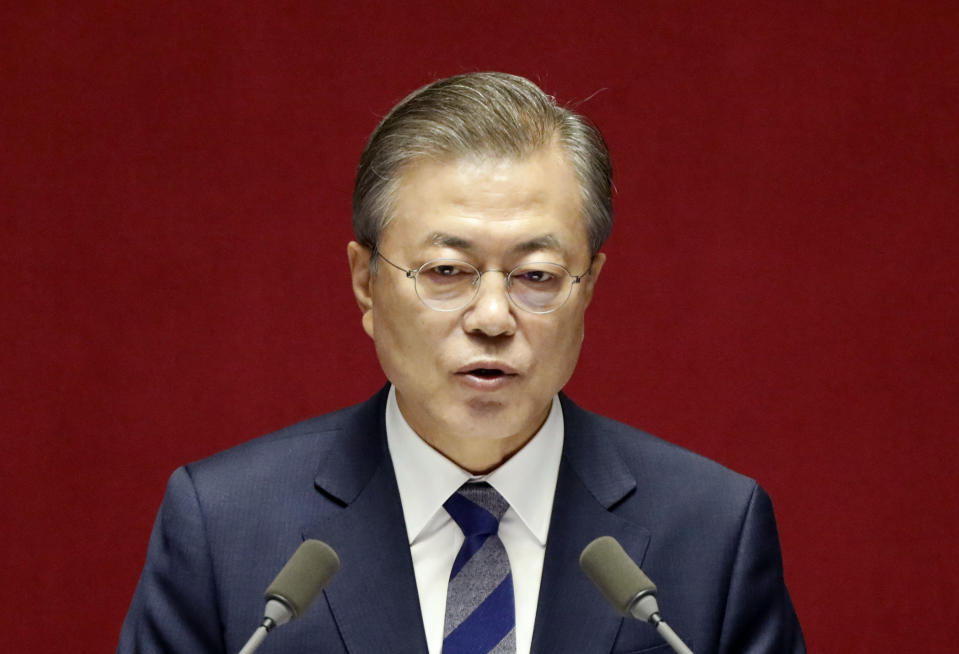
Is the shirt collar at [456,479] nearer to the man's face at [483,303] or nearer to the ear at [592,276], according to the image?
the man's face at [483,303]

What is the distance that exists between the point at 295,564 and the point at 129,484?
1.34 meters

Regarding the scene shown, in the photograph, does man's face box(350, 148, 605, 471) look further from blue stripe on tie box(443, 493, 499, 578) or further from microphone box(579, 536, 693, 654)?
microphone box(579, 536, 693, 654)

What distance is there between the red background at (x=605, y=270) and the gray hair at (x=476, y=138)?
2.46 feet

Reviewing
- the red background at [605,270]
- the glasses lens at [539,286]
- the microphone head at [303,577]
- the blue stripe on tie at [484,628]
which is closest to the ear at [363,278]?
the glasses lens at [539,286]

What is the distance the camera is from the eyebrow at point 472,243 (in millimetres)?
2029

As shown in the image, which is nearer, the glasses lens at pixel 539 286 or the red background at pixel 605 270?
the glasses lens at pixel 539 286

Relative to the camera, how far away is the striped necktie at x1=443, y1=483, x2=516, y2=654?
2043 mm

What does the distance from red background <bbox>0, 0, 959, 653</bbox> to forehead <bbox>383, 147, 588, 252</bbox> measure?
0.85 metres

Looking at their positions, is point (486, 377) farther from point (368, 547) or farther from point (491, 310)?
point (368, 547)

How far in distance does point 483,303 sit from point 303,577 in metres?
0.52

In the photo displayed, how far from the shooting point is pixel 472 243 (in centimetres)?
203

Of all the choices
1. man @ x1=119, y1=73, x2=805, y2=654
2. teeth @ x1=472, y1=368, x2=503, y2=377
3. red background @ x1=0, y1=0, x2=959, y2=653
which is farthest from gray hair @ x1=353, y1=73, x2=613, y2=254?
red background @ x1=0, y1=0, x2=959, y2=653

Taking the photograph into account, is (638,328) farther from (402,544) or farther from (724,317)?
(402,544)

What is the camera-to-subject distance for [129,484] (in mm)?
2904
